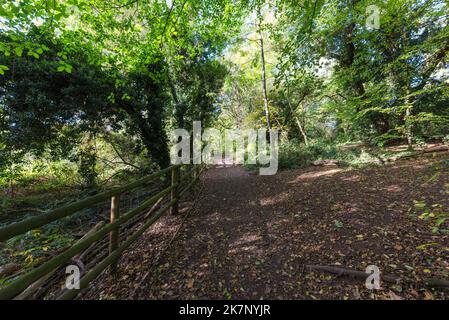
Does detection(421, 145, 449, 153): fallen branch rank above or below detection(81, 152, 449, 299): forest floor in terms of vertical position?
above

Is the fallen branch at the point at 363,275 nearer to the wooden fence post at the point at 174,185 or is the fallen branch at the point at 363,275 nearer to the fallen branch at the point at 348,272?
the fallen branch at the point at 348,272

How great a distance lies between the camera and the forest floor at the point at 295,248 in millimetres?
2328

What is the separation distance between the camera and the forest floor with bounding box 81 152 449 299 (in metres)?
2.33

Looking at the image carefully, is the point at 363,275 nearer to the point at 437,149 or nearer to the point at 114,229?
the point at 114,229

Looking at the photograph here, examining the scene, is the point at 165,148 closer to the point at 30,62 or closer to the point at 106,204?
the point at 106,204

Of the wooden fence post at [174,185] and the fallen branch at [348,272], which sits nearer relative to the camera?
the fallen branch at [348,272]

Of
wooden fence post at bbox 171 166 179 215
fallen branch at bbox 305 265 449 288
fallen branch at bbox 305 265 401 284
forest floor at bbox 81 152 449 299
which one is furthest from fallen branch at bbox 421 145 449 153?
wooden fence post at bbox 171 166 179 215

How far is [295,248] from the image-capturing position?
10.2 ft

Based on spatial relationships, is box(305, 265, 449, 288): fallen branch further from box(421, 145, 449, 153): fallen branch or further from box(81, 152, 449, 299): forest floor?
box(421, 145, 449, 153): fallen branch

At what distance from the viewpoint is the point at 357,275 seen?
2312 mm

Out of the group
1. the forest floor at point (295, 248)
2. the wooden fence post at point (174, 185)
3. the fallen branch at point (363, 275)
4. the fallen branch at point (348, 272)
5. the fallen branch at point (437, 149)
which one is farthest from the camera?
the fallen branch at point (437, 149)

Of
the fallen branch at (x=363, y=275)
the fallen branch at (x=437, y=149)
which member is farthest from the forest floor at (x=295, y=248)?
the fallen branch at (x=437, y=149)
